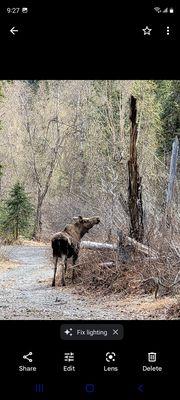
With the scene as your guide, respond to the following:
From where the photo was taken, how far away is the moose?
7.67 metres

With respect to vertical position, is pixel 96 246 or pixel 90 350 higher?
pixel 90 350

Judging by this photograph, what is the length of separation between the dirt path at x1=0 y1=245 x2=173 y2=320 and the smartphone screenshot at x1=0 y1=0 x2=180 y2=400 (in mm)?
32

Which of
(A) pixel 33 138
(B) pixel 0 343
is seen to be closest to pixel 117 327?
(B) pixel 0 343

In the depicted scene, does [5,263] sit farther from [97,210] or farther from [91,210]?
[97,210]

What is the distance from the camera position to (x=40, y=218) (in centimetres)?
1167

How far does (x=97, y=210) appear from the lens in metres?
8.27

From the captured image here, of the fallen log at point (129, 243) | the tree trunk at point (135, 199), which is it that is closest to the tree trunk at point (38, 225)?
the fallen log at point (129, 243)

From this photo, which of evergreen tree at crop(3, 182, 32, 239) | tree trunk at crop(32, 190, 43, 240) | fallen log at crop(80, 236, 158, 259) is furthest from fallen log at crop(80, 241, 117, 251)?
evergreen tree at crop(3, 182, 32, 239)

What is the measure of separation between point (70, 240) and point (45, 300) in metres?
2.51

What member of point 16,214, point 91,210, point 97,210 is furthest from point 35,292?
point 16,214

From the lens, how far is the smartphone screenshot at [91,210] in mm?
2209
